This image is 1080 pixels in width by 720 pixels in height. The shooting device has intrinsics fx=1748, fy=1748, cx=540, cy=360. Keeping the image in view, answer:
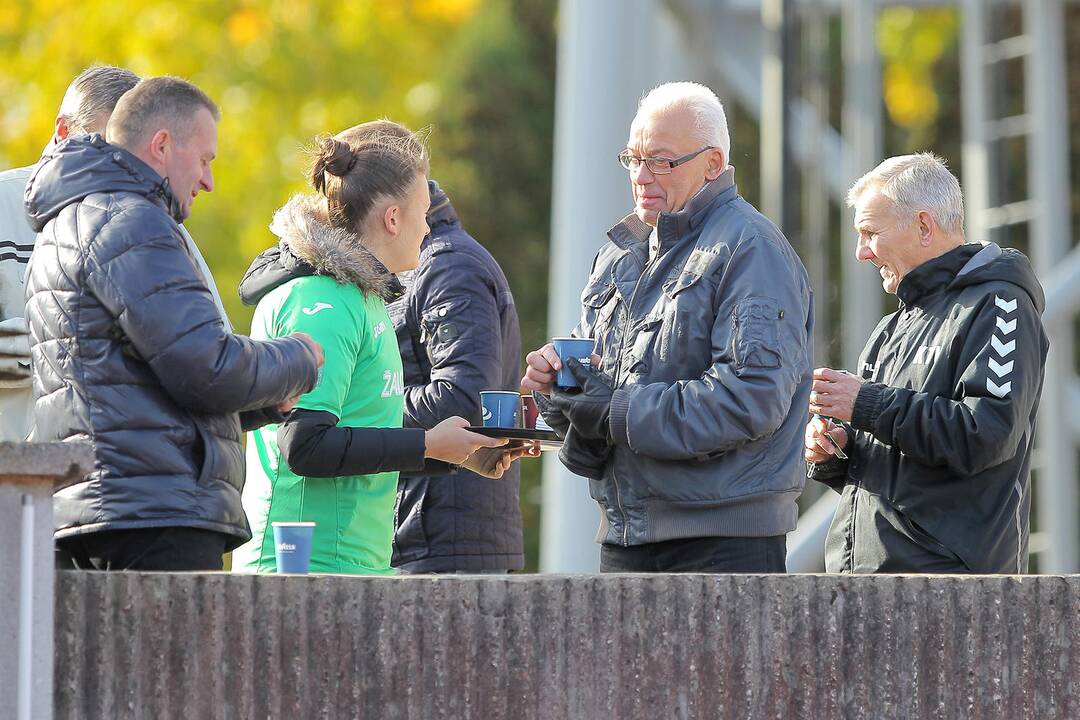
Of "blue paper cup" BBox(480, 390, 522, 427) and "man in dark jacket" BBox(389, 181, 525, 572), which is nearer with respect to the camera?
"blue paper cup" BBox(480, 390, 522, 427)

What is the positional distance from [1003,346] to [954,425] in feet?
0.73

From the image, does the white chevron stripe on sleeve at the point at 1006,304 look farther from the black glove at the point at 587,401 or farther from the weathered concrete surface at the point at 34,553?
the weathered concrete surface at the point at 34,553

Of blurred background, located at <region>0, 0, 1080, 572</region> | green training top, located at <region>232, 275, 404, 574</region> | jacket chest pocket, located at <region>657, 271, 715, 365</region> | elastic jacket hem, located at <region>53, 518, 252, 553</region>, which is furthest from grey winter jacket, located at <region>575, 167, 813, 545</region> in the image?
blurred background, located at <region>0, 0, 1080, 572</region>

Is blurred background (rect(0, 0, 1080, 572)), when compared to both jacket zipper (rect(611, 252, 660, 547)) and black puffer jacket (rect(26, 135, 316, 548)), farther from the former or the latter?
black puffer jacket (rect(26, 135, 316, 548))

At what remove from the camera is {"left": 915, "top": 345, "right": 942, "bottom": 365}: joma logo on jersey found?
163 inches

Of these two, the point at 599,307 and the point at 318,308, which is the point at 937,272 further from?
the point at 318,308

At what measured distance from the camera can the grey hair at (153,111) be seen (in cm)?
363

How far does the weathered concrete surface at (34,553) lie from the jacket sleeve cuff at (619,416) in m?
1.19

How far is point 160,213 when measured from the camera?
3492 millimetres

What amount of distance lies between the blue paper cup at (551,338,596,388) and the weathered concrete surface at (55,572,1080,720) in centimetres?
75

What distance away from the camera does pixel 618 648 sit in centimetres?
326

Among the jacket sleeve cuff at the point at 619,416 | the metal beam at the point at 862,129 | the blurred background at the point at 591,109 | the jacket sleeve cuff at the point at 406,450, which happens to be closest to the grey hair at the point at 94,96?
the jacket sleeve cuff at the point at 406,450

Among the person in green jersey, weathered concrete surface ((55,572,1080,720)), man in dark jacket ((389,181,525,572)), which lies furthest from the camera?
man in dark jacket ((389,181,525,572))

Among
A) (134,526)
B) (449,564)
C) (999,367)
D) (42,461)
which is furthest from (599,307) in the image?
(42,461)
